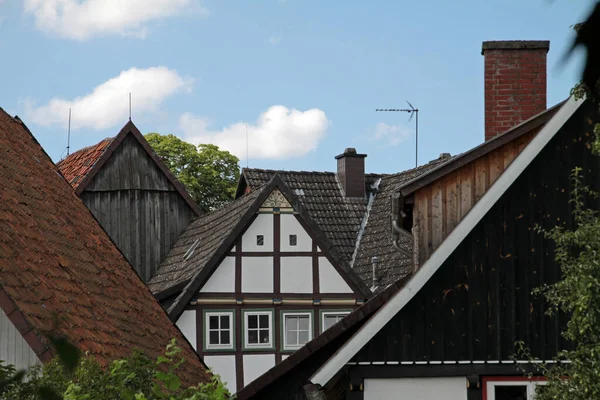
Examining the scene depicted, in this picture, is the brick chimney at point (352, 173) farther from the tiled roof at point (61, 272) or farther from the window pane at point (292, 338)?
the tiled roof at point (61, 272)

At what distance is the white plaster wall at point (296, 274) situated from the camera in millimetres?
25781

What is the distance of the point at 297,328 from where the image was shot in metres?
26.0

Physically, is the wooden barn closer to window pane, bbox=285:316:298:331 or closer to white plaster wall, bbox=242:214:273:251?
white plaster wall, bbox=242:214:273:251

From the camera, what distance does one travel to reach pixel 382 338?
40.5ft

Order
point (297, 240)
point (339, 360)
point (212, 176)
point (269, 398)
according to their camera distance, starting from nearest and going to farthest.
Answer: point (339, 360)
point (269, 398)
point (297, 240)
point (212, 176)

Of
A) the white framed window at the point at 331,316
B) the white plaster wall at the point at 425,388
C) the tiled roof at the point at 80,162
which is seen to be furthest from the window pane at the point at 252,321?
the white plaster wall at the point at 425,388

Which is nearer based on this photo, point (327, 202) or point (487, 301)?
point (487, 301)

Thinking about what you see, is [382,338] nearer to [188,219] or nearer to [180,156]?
[188,219]

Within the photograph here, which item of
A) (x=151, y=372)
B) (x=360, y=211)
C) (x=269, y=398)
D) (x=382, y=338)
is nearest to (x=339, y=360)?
(x=382, y=338)

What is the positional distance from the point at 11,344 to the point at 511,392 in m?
6.59

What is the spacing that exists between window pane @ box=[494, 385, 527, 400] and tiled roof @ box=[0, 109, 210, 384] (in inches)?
131

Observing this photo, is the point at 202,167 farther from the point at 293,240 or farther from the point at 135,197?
the point at 293,240

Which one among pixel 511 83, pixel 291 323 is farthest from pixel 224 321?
pixel 511 83

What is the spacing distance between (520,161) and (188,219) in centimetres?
2100
